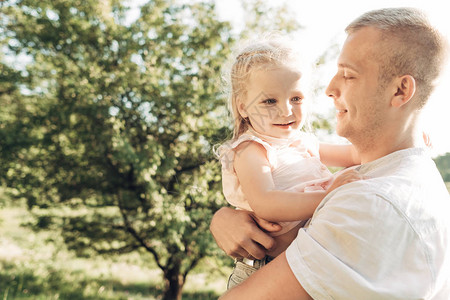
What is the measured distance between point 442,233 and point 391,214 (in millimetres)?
208

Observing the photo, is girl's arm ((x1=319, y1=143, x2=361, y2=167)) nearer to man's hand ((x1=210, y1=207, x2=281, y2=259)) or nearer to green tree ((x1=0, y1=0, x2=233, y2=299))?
man's hand ((x1=210, y1=207, x2=281, y2=259))

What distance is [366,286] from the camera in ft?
3.80

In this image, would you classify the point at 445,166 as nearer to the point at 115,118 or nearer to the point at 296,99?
the point at 115,118

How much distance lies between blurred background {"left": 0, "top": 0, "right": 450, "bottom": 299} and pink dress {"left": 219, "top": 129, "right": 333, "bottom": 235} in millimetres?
4765

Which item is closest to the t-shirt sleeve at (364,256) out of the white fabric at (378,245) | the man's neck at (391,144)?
the white fabric at (378,245)

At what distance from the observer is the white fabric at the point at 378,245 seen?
3.87 ft

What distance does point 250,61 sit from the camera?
6.63 ft

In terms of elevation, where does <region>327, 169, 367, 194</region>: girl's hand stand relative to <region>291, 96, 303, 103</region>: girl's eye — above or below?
below

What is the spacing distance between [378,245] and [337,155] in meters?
1.13

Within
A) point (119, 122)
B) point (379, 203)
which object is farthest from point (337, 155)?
point (119, 122)

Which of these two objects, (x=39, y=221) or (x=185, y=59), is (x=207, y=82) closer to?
(x=185, y=59)

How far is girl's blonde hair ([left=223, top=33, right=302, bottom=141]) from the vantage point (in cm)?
196

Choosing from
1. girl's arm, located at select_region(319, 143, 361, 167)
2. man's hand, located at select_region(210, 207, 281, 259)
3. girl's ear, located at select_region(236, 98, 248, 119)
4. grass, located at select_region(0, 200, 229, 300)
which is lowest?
grass, located at select_region(0, 200, 229, 300)

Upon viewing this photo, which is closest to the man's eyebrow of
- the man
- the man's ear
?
the man
